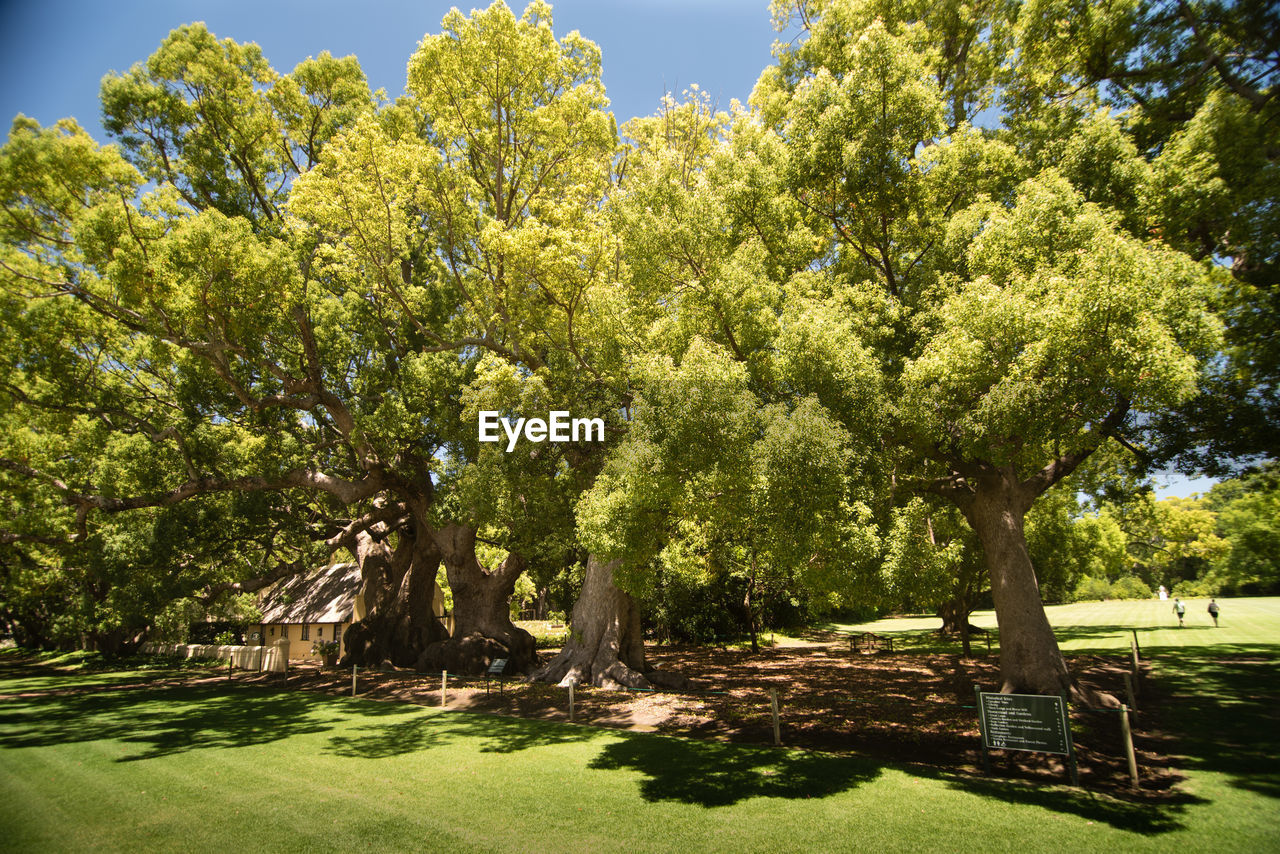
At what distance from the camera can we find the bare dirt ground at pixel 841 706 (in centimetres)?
1004

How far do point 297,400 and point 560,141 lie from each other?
38.4 ft

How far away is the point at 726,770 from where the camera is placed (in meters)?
9.70

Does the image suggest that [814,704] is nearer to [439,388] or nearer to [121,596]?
[439,388]

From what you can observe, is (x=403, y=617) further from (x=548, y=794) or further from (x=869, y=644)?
(x=869, y=644)

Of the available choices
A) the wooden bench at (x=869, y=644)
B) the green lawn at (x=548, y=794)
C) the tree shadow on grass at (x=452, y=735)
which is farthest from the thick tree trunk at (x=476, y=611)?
the wooden bench at (x=869, y=644)

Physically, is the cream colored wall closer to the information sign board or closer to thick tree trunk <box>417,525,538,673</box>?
thick tree trunk <box>417,525,538,673</box>

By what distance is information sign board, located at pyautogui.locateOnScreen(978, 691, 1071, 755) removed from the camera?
28.0ft

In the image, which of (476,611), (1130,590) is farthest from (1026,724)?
(1130,590)

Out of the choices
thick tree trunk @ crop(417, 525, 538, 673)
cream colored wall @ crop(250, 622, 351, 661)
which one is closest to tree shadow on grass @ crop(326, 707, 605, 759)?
thick tree trunk @ crop(417, 525, 538, 673)

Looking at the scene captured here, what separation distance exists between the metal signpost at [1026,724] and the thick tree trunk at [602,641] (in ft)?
32.6

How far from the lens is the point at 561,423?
50.9ft

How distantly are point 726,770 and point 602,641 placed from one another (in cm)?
868

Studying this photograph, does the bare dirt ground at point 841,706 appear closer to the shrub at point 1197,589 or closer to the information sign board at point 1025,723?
the information sign board at point 1025,723

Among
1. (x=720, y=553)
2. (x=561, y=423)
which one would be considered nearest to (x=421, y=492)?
(x=561, y=423)
